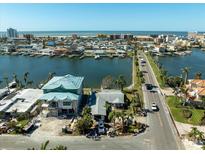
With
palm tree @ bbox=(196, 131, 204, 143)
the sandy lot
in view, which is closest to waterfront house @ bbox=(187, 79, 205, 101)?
palm tree @ bbox=(196, 131, 204, 143)

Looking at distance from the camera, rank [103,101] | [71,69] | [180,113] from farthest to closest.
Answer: [71,69] < [103,101] < [180,113]

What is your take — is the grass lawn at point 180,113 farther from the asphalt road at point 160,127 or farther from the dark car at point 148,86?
the dark car at point 148,86

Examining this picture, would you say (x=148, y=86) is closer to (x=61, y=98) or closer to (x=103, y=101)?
(x=103, y=101)

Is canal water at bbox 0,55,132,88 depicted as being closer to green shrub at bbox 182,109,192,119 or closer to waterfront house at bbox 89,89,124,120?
waterfront house at bbox 89,89,124,120

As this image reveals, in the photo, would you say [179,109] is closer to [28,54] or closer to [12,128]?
[12,128]

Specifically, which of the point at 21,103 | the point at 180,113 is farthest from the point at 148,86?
the point at 21,103

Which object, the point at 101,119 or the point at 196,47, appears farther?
the point at 196,47
